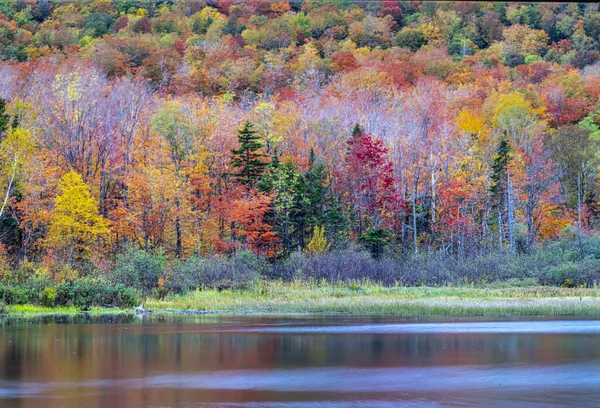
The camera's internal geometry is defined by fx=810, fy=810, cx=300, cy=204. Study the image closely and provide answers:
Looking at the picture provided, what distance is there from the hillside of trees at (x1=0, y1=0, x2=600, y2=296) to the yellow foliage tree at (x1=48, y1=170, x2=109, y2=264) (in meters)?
0.14

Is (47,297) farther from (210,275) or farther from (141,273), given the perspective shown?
(210,275)

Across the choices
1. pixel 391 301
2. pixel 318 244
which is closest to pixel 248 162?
pixel 318 244

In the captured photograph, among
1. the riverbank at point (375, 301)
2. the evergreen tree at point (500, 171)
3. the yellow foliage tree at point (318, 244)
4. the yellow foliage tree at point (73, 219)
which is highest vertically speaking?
the evergreen tree at point (500, 171)

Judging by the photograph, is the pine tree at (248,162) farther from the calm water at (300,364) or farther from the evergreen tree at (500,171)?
the calm water at (300,364)

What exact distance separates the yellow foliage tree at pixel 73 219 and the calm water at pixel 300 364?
18.0 meters

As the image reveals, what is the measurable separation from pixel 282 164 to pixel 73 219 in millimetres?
15323

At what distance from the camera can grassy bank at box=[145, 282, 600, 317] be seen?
3772cm

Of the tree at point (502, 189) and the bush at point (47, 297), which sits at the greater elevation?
the tree at point (502, 189)

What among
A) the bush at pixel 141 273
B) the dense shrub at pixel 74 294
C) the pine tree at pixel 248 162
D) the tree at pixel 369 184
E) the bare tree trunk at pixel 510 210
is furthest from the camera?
the tree at pixel 369 184

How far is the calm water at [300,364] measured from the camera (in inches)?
746

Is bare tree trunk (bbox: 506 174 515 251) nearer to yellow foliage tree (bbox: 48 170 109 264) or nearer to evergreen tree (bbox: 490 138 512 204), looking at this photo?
evergreen tree (bbox: 490 138 512 204)

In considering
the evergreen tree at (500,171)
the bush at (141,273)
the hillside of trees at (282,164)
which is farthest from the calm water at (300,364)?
the evergreen tree at (500,171)

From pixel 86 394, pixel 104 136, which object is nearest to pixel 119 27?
pixel 104 136

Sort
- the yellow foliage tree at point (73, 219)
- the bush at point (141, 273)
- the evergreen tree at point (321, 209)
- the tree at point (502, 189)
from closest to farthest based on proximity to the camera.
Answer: the bush at point (141, 273) → the yellow foliage tree at point (73, 219) → the evergreen tree at point (321, 209) → the tree at point (502, 189)
